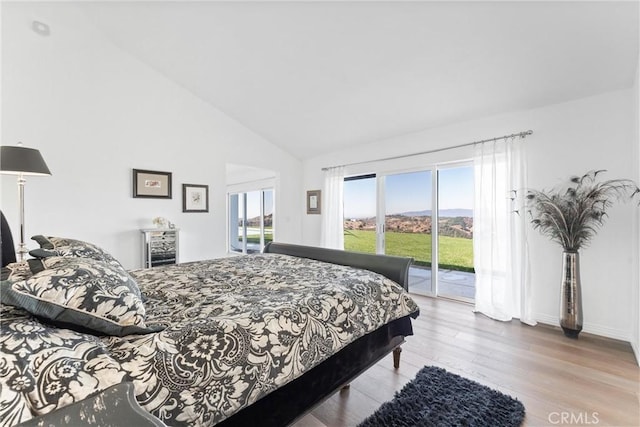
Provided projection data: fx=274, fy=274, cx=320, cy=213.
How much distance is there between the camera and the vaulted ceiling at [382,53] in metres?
2.25

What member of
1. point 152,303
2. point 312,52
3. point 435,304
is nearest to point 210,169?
point 312,52

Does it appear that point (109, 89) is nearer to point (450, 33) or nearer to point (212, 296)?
point (212, 296)

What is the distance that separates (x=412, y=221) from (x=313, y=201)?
2.08 meters

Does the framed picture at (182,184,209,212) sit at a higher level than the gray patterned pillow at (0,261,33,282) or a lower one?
higher

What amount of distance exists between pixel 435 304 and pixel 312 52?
11.5ft

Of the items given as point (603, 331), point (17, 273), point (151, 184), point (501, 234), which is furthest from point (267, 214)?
point (603, 331)

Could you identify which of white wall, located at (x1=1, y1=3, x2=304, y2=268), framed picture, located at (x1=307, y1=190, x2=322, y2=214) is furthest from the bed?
framed picture, located at (x1=307, y1=190, x2=322, y2=214)

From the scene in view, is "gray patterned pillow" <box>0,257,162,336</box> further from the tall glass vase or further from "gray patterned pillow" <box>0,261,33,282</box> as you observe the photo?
the tall glass vase

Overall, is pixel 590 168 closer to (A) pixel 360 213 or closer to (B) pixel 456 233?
(B) pixel 456 233

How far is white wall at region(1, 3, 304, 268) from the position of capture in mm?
3020

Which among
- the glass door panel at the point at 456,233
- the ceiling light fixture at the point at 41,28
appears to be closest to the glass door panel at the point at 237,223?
the ceiling light fixture at the point at 41,28

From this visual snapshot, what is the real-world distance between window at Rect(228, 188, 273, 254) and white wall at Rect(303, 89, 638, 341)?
15.0 ft

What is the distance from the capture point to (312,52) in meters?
3.05

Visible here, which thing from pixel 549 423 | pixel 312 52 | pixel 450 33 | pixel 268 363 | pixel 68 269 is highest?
pixel 312 52
